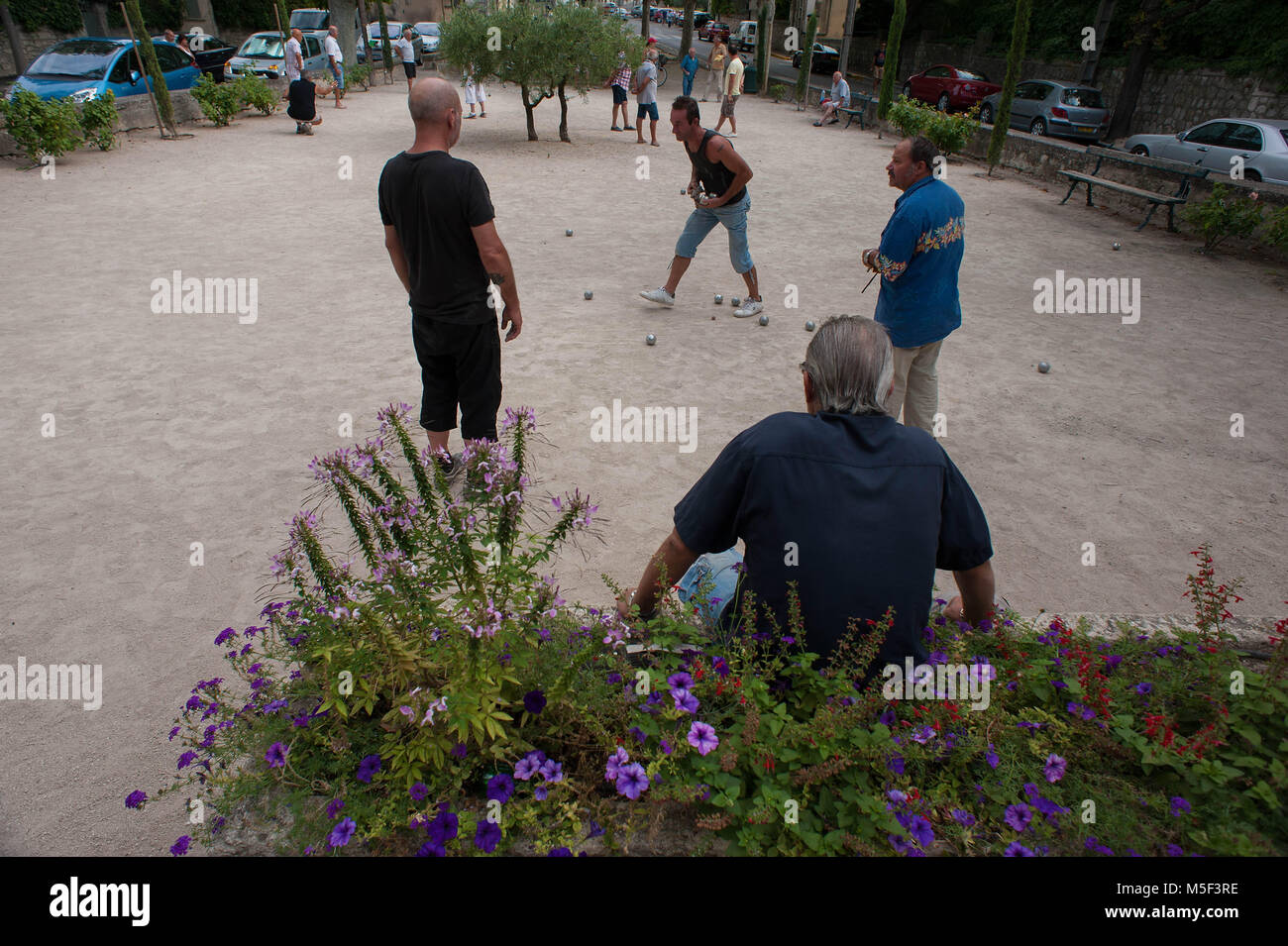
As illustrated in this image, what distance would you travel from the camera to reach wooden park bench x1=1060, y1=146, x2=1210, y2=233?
11.9 meters

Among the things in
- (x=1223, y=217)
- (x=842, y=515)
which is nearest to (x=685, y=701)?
(x=842, y=515)

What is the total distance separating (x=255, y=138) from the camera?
1653cm

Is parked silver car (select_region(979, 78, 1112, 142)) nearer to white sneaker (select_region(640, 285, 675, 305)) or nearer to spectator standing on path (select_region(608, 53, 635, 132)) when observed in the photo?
spectator standing on path (select_region(608, 53, 635, 132))

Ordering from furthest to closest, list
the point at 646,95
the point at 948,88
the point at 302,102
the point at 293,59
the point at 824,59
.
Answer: the point at 824,59, the point at 948,88, the point at 293,59, the point at 646,95, the point at 302,102

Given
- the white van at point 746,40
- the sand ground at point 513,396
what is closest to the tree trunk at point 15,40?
the sand ground at point 513,396

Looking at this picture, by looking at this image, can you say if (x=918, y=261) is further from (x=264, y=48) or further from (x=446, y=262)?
(x=264, y=48)

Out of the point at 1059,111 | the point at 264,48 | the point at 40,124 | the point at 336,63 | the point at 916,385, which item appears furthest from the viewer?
the point at 264,48

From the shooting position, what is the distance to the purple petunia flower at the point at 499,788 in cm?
187

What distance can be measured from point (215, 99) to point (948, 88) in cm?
2248

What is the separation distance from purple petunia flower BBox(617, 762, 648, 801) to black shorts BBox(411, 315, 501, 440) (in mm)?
2997

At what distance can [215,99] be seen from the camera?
17234 millimetres

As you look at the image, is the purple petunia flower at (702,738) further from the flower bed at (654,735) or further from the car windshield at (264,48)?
the car windshield at (264,48)

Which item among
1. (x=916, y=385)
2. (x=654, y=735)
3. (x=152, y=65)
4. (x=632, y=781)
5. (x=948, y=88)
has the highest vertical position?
(x=152, y=65)
